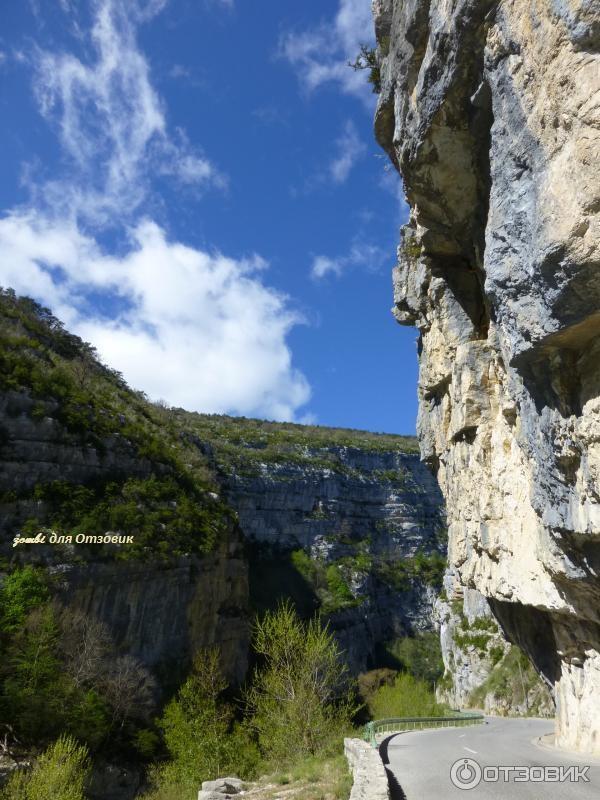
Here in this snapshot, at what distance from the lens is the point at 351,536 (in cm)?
9062

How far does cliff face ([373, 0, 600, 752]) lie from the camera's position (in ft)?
23.4

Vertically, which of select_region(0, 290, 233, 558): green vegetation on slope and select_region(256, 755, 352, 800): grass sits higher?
select_region(0, 290, 233, 558): green vegetation on slope

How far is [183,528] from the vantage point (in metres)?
38.0

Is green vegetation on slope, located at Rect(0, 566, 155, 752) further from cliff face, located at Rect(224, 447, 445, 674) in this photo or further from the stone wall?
cliff face, located at Rect(224, 447, 445, 674)

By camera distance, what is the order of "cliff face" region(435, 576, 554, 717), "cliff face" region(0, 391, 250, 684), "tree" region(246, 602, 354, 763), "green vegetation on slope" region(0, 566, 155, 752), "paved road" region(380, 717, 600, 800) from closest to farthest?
"paved road" region(380, 717, 600, 800) → "tree" region(246, 602, 354, 763) → "green vegetation on slope" region(0, 566, 155, 752) → "cliff face" region(0, 391, 250, 684) → "cliff face" region(435, 576, 554, 717)

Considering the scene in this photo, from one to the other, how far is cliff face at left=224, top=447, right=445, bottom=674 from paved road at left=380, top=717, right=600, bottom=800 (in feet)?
197

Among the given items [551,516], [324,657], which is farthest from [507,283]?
[324,657]

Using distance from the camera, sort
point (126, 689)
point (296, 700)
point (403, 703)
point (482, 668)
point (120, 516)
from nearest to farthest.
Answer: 1. point (296, 700)
2. point (126, 689)
3. point (120, 516)
4. point (482, 668)
5. point (403, 703)

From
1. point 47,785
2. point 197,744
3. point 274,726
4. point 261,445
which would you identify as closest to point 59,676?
point 197,744

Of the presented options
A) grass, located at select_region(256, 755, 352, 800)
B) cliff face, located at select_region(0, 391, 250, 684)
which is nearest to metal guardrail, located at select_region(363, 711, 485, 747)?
grass, located at select_region(256, 755, 352, 800)

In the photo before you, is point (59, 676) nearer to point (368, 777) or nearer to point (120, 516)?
point (120, 516)

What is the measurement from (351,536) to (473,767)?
82.5 metres

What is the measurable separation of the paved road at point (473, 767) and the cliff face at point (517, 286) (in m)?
1.57

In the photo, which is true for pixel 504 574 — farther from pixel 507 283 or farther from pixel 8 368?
pixel 8 368
